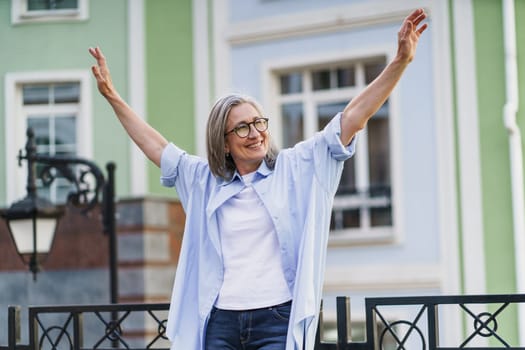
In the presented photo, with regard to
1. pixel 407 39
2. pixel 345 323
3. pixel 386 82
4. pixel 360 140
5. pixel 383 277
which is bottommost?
pixel 383 277

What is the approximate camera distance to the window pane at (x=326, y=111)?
10.6 metres

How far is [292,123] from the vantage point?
10.9 m

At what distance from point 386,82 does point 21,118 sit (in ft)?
29.0

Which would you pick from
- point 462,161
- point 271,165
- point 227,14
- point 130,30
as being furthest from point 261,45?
point 271,165

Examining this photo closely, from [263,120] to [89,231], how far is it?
24.6 feet

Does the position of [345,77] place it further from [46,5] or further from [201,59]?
[46,5]

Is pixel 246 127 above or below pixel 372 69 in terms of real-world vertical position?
below

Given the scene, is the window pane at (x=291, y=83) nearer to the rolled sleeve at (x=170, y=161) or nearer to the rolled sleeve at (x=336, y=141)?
the rolled sleeve at (x=170, y=161)

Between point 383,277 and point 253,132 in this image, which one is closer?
point 253,132

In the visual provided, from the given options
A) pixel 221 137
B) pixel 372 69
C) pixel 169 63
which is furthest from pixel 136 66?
pixel 221 137

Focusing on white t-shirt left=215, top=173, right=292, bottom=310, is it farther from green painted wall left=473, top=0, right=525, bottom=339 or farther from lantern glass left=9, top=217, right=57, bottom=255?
green painted wall left=473, top=0, right=525, bottom=339

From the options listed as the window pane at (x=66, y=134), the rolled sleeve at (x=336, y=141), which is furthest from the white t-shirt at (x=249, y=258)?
the window pane at (x=66, y=134)

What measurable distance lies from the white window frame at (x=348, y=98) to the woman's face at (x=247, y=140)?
22.7ft

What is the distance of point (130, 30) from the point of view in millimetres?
11180
